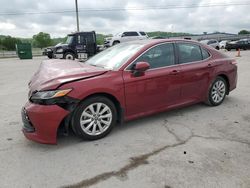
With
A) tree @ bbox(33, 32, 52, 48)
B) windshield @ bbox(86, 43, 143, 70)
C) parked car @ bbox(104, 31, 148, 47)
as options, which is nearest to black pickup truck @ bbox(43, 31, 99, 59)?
parked car @ bbox(104, 31, 148, 47)

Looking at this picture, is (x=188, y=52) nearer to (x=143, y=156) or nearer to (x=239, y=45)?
(x=143, y=156)

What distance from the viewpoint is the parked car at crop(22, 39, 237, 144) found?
3.38 meters

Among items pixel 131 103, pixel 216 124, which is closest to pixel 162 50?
pixel 131 103

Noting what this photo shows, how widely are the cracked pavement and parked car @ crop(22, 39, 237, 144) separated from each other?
26 centimetres

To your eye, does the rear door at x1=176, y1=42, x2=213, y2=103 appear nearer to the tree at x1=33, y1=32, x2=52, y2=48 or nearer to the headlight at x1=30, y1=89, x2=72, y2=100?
the headlight at x1=30, y1=89, x2=72, y2=100

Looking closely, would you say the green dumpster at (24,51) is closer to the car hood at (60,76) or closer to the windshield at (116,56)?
the windshield at (116,56)

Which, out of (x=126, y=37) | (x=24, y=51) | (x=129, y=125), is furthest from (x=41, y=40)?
(x=129, y=125)

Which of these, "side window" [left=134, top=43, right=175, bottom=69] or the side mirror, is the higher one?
"side window" [left=134, top=43, right=175, bottom=69]

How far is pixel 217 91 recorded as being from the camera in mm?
5332

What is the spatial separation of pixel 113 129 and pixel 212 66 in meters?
2.50

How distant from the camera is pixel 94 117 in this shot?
3.69 metres

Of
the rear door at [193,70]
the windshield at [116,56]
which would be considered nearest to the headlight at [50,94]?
the windshield at [116,56]

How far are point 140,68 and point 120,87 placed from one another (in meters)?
0.44

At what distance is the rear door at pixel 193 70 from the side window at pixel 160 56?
0.68ft
